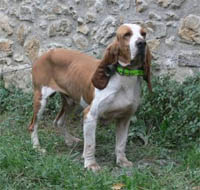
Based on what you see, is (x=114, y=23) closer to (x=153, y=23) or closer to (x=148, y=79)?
(x=153, y=23)

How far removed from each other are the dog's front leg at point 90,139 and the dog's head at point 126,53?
1.21 ft

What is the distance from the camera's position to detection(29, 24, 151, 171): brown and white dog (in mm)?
5230

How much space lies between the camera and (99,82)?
5.38 meters

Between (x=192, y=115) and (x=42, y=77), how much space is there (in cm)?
193

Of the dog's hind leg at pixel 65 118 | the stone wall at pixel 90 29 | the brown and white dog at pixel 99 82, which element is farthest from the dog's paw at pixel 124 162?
the stone wall at pixel 90 29

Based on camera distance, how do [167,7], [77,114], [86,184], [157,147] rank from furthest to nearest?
[77,114] < [167,7] < [157,147] < [86,184]

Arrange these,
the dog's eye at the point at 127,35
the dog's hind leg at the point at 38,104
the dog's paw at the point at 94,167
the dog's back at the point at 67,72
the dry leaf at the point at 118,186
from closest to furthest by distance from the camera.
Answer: the dry leaf at the point at 118,186 → the dog's eye at the point at 127,35 → the dog's paw at the point at 94,167 → the dog's back at the point at 67,72 → the dog's hind leg at the point at 38,104

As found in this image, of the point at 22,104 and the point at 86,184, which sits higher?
the point at 86,184

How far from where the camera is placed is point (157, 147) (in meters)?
6.31

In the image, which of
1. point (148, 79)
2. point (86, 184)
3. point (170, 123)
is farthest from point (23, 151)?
point (170, 123)

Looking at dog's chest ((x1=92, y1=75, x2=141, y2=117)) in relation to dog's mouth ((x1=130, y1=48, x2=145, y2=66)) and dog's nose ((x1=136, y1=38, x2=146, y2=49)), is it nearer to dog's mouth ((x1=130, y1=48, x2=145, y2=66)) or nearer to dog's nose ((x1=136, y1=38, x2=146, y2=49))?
dog's mouth ((x1=130, y1=48, x2=145, y2=66))

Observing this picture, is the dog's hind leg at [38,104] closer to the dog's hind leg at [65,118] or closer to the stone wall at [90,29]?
the dog's hind leg at [65,118]

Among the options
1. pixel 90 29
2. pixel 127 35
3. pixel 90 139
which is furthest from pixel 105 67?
pixel 90 29

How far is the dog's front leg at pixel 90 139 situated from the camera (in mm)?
5527
